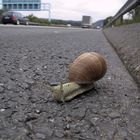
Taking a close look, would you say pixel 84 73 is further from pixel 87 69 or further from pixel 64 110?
pixel 64 110

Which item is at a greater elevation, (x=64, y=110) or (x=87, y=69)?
(x=87, y=69)

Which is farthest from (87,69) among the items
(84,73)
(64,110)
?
(64,110)

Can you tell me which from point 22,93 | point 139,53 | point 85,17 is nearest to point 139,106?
point 22,93

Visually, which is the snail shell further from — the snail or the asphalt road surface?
the asphalt road surface

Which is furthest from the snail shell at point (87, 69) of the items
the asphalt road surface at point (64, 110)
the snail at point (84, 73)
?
the asphalt road surface at point (64, 110)

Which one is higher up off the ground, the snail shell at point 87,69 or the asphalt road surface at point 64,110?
the snail shell at point 87,69

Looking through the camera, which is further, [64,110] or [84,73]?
[84,73]

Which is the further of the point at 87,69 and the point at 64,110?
the point at 87,69

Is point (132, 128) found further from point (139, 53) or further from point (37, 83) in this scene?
point (139, 53)

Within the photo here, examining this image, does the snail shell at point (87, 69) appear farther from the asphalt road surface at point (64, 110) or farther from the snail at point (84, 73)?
the asphalt road surface at point (64, 110)
